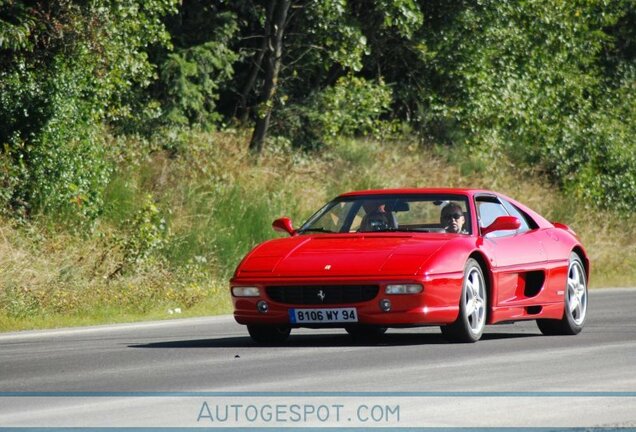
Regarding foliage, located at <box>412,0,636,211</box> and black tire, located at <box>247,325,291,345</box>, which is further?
foliage, located at <box>412,0,636,211</box>

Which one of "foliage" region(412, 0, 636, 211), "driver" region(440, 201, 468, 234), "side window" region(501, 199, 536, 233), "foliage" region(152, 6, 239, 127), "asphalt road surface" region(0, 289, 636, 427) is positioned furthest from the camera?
"foliage" region(412, 0, 636, 211)

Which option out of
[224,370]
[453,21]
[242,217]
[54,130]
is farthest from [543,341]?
[453,21]

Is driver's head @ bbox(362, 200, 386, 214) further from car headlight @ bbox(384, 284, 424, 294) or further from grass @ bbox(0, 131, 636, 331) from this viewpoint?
grass @ bbox(0, 131, 636, 331)

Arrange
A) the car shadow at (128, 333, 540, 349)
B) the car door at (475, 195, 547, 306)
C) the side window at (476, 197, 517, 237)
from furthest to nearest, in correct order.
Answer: the side window at (476, 197, 517, 237), the car door at (475, 195, 547, 306), the car shadow at (128, 333, 540, 349)

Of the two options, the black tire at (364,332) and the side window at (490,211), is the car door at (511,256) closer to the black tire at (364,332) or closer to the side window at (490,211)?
the side window at (490,211)

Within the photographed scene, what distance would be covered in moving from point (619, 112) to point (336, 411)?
32807 millimetres

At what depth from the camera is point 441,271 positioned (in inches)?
509

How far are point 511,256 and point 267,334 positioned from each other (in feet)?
8.02

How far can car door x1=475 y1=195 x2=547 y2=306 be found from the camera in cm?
1397

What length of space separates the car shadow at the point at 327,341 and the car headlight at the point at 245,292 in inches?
21.4

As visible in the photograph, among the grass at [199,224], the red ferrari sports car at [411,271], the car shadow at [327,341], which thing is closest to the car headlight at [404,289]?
the red ferrari sports car at [411,271]

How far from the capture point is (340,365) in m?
11.5

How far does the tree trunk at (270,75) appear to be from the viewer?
30.3 metres

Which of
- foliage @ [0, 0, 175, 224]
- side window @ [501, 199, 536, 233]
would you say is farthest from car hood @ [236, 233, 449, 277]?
foliage @ [0, 0, 175, 224]
